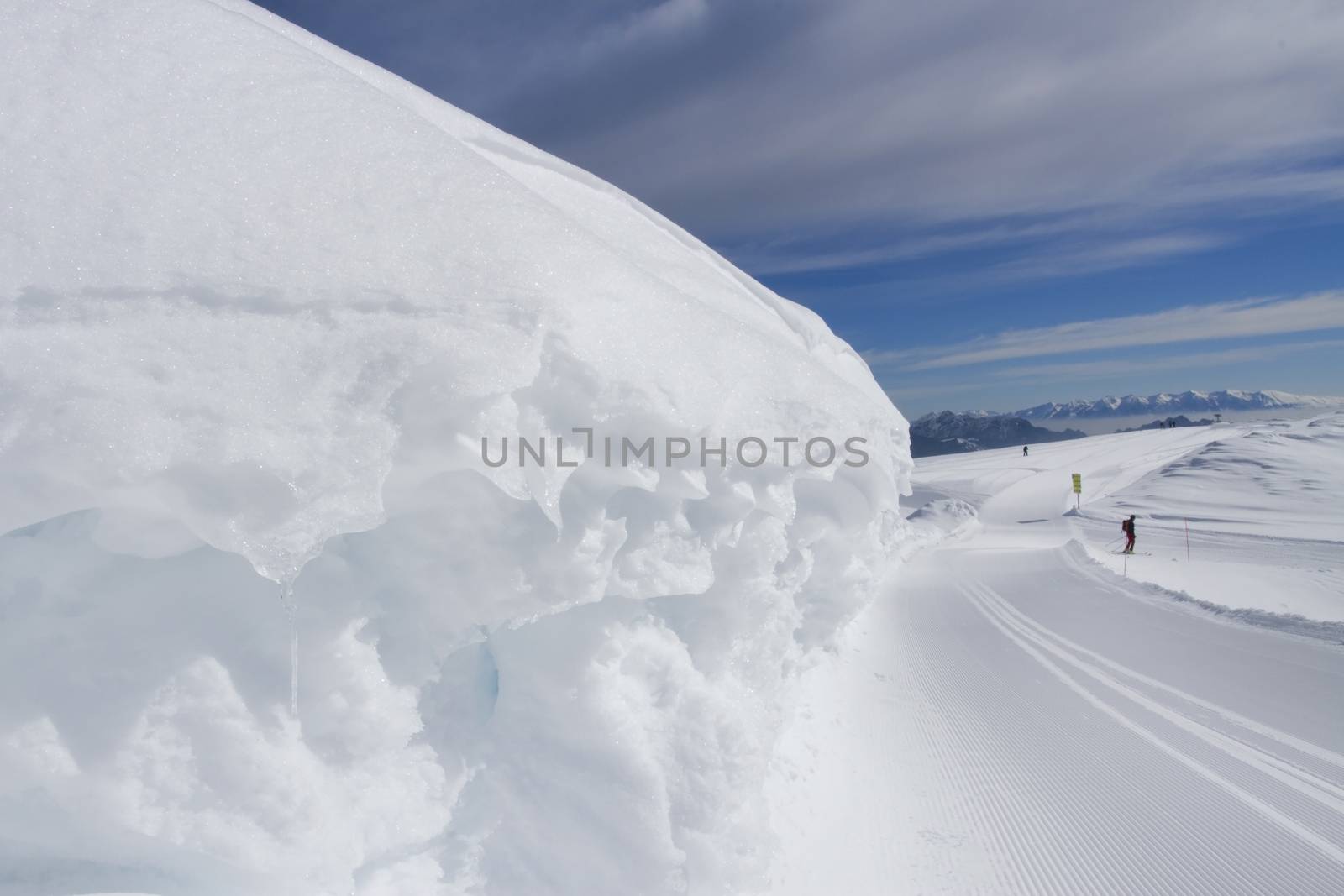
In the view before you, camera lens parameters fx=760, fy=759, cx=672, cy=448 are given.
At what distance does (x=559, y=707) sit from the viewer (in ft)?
9.78

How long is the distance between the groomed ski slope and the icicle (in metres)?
2.21

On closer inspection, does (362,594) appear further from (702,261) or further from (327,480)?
(702,261)

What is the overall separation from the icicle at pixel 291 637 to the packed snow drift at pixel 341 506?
18 mm

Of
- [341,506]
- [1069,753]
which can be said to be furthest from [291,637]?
[1069,753]

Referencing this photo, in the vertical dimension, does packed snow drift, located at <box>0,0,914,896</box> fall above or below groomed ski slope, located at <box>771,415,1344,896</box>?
above

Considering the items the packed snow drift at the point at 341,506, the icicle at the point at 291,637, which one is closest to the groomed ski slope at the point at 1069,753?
the packed snow drift at the point at 341,506

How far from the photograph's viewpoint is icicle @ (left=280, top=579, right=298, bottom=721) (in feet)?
7.39

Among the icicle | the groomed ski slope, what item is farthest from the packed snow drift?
the groomed ski slope

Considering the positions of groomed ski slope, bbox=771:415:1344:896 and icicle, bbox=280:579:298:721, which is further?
groomed ski slope, bbox=771:415:1344:896

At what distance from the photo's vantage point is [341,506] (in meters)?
2.28

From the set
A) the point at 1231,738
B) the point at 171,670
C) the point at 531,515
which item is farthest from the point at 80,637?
the point at 1231,738

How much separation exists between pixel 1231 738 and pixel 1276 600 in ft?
21.2

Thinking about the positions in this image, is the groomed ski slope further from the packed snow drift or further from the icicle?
the icicle

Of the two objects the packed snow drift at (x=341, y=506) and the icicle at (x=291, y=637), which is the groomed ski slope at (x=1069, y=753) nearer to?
the packed snow drift at (x=341, y=506)
